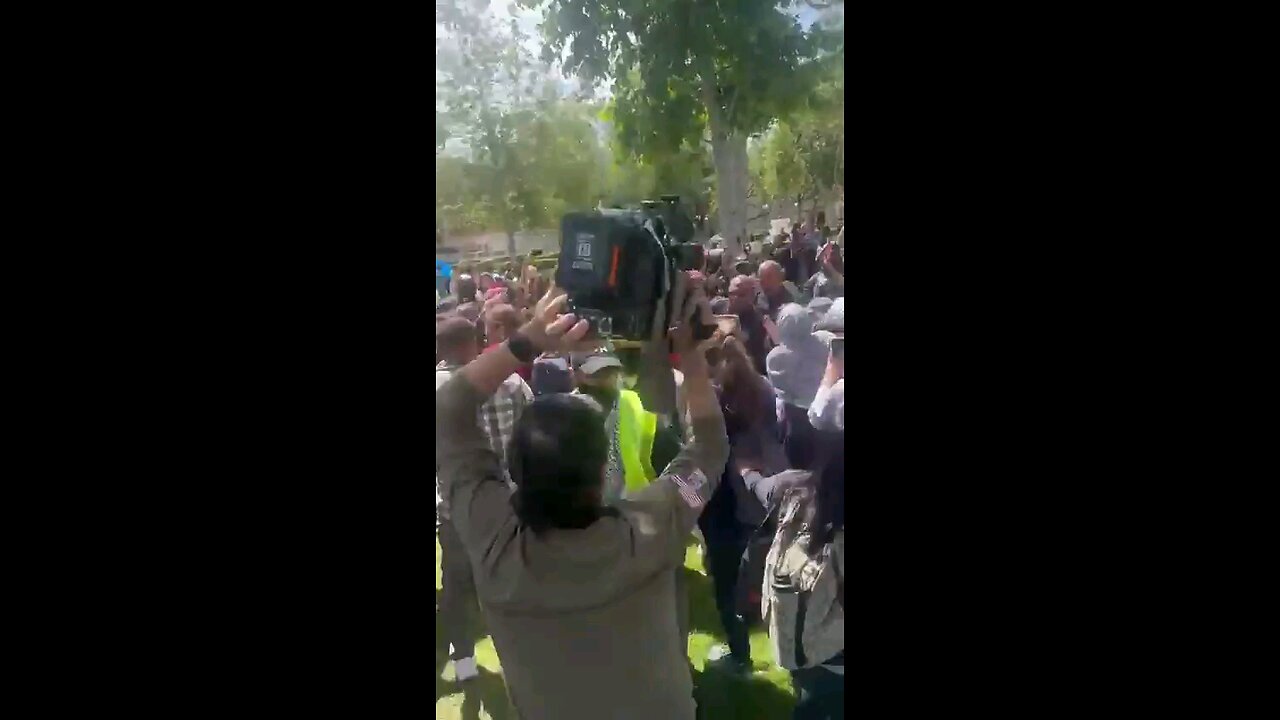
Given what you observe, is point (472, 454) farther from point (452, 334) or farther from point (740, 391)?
point (740, 391)

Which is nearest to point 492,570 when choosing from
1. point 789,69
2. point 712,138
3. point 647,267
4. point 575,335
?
point 575,335

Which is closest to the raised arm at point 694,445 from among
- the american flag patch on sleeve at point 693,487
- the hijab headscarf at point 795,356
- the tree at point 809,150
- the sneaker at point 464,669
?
the american flag patch on sleeve at point 693,487

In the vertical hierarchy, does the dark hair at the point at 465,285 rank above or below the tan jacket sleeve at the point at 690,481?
above

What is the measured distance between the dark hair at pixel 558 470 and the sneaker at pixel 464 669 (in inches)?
11.0

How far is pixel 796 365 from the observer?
1.17 metres

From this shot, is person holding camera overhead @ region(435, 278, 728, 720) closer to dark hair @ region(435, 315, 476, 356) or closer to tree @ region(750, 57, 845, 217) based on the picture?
dark hair @ region(435, 315, 476, 356)

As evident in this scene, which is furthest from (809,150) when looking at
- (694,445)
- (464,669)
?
(464,669)

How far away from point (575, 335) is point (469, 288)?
171 mm

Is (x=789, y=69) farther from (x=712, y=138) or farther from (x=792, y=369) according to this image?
(x=792, y=369)

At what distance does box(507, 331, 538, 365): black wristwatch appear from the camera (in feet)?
3.47

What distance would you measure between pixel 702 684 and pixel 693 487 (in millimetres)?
288

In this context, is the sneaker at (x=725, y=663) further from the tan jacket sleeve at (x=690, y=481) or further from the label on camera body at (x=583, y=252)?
the label on camera body at (x=583, y=252)

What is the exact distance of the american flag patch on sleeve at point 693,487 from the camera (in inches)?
39.8

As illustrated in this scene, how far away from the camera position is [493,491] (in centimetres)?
100
